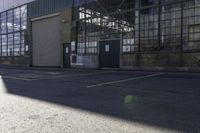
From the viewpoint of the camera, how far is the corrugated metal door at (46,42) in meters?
30.6

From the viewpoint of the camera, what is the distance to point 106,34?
81.1 ft

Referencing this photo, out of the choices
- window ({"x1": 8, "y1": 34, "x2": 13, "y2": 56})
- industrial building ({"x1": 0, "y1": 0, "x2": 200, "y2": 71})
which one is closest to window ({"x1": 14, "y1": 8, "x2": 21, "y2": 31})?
industrial building ({"x1": 0, "y1": 0, "x2": 200, "y2": 71})

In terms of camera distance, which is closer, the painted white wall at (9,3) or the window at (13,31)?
the window at (13,31)

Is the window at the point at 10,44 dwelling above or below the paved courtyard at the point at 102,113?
above

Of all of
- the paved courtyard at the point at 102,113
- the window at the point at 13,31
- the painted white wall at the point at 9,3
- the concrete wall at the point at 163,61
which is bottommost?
the paved courtyard at the point at 102,113

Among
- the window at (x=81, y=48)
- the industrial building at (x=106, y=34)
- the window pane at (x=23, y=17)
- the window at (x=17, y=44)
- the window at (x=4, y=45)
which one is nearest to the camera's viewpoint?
the industrial building at (x=106, y=34)

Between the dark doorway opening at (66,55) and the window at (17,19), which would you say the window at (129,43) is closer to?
the dark doorway opening at (66,55)

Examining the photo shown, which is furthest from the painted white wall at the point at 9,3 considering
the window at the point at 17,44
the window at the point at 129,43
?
the window at the point at 129,43

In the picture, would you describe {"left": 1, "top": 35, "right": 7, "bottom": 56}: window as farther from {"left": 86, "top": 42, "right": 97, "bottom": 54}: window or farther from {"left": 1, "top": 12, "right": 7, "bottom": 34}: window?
{"left": 86, "top": 42, "right": 97, "bottom": 54}: window

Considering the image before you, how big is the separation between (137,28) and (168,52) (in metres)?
3.50

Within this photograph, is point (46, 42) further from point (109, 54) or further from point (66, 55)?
point (109, 54)

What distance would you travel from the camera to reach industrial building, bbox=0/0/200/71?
19.3 metres

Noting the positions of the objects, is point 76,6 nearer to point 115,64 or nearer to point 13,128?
point 115,64

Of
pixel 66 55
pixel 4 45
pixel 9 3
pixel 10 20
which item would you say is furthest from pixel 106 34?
pixel 4 45
